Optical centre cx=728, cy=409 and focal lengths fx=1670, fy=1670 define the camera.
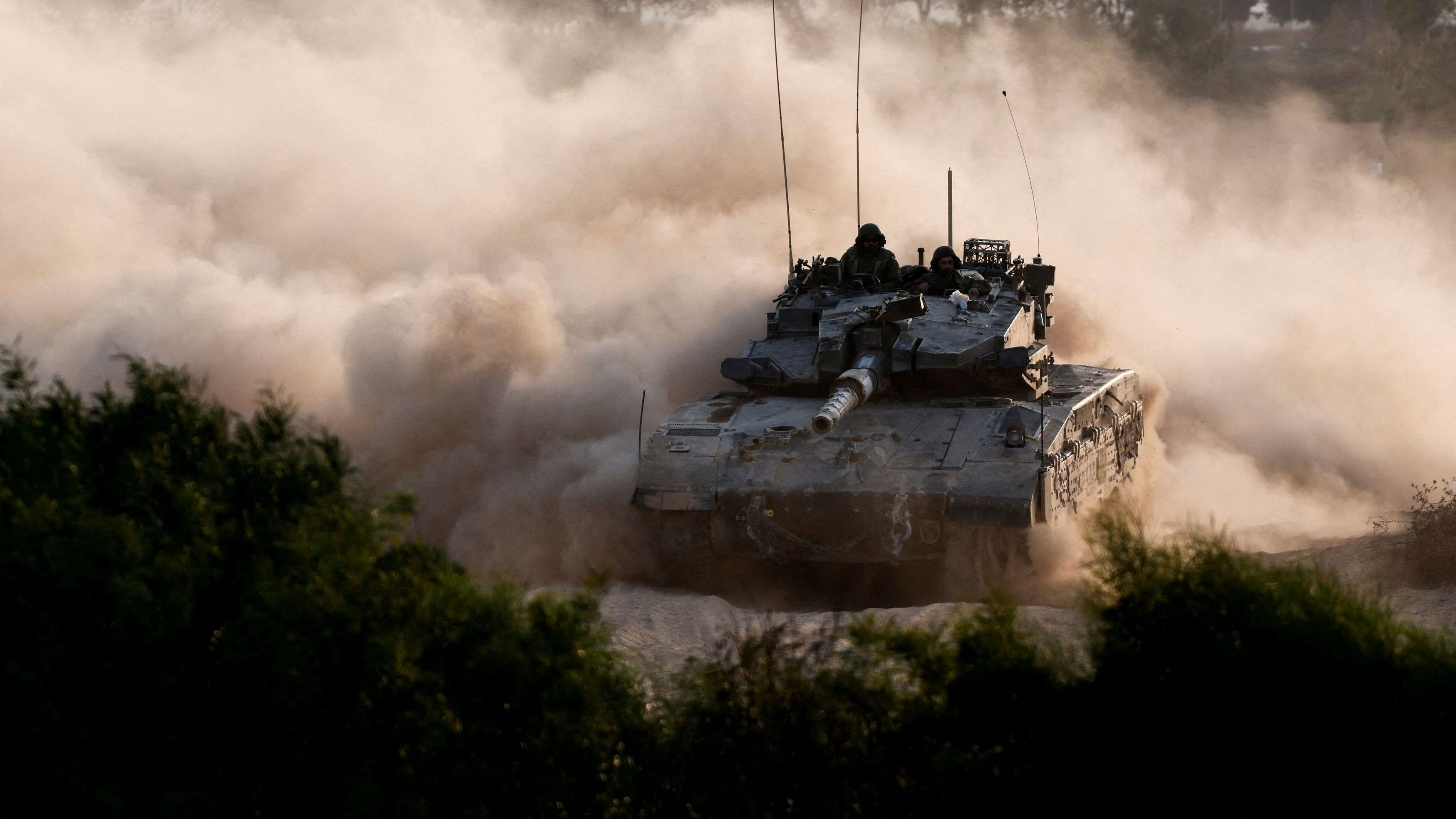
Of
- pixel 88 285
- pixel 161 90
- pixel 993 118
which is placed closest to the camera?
pixel 88 285

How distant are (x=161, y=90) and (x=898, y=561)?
19.2m

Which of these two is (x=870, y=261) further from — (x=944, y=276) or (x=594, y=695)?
(x=594, y=695)

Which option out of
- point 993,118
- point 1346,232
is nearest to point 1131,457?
point 993,118

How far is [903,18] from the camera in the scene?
45.5 metres

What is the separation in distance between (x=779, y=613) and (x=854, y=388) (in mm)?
1803

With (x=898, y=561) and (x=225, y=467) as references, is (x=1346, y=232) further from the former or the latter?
(x=225, y=467)

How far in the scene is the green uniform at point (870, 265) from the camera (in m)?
15.2

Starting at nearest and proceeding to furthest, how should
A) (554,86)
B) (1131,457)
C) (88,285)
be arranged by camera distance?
(1131,457) → (88,285) → (554,86)

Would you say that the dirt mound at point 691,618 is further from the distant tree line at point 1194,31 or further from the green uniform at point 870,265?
the distant tree line at point 1194,31

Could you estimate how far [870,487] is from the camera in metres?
12.0

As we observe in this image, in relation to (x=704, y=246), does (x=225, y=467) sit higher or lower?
lower

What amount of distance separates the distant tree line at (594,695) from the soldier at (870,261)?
28.7 feet

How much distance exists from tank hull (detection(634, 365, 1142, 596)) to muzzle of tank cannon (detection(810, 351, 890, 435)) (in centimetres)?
24

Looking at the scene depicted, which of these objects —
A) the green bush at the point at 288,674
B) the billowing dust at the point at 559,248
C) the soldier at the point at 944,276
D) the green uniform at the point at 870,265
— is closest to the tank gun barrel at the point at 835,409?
the billowing dust at the point at 559,248
